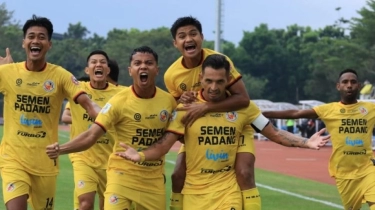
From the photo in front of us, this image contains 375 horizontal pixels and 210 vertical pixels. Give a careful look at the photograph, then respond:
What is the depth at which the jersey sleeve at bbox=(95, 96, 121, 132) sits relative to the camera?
7.71 meters

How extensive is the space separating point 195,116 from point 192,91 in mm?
392

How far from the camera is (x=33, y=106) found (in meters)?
8.79

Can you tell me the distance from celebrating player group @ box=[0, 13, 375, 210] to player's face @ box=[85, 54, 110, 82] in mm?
2036

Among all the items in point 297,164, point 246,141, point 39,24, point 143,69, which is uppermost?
point 39,24

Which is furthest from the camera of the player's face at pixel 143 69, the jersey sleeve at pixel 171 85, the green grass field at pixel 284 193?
the green grass field at pixel 284 193

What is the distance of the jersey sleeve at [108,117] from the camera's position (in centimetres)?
771

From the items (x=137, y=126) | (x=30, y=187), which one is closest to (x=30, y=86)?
(x=30, y=187)

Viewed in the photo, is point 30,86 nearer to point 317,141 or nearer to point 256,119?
point 256,119

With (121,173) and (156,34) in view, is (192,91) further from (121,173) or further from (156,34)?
(156,34)

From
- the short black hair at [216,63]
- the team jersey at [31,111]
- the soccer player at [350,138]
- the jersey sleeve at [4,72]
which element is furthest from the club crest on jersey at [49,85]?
the soccer player at [350,138]

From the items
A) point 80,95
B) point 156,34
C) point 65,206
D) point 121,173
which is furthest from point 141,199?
point 156,34

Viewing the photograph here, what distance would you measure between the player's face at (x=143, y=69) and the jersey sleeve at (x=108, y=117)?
0.98 ft

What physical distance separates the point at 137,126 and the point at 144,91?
34 centimetres

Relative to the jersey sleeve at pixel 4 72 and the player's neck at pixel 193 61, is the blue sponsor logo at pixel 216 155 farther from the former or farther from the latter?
the jersey sleeve at pixel 4 72
